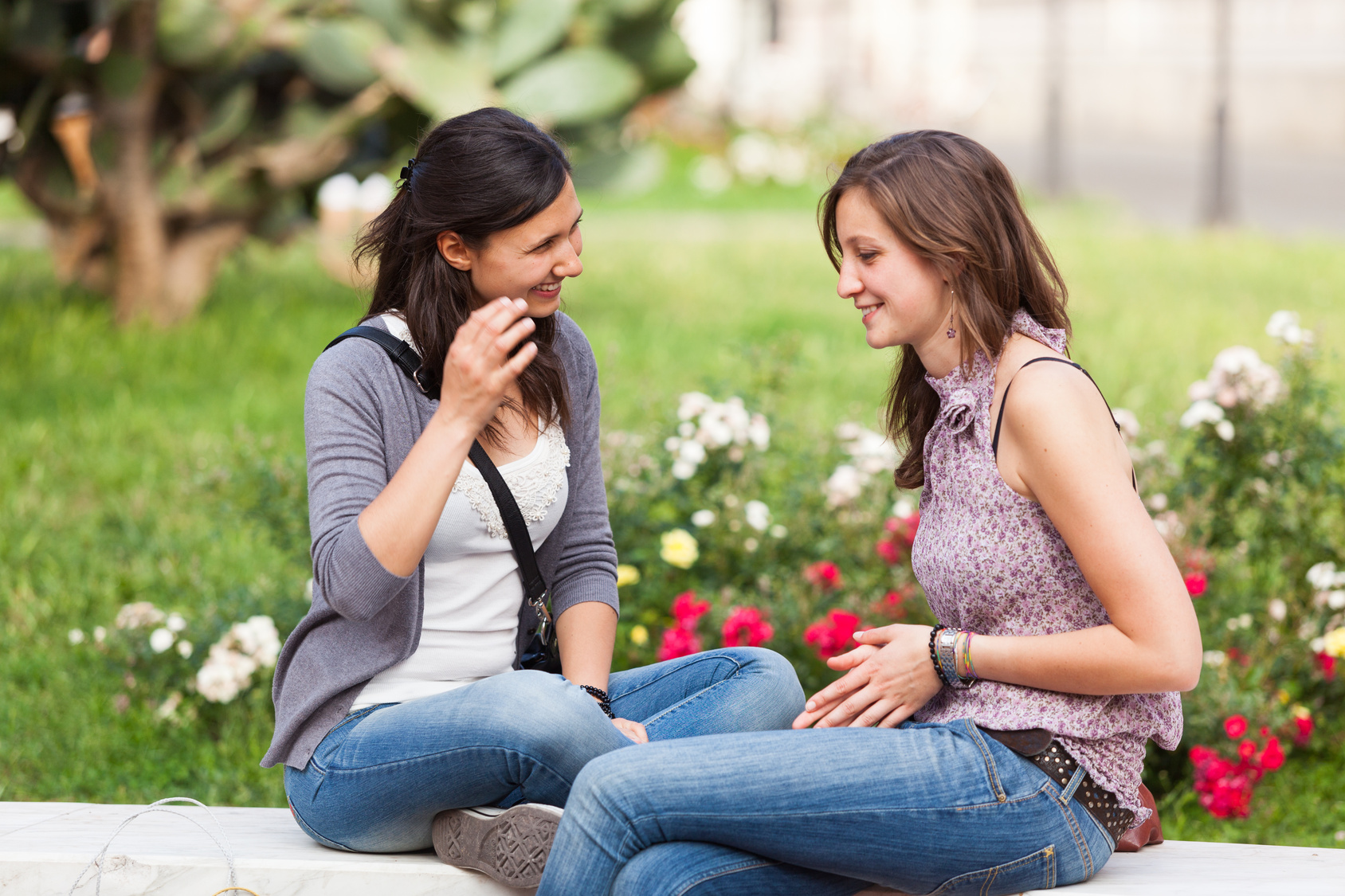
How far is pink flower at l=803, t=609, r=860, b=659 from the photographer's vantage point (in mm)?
3023

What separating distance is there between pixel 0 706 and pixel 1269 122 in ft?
58.1

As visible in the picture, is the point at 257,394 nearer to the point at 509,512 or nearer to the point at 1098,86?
the point at 509,512

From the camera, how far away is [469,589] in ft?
7.51

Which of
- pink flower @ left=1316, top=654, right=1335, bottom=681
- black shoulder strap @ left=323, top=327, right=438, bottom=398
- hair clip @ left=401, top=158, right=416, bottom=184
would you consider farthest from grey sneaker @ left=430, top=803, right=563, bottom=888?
pink flower @ left=1316, top=654, right=1335, bottom=681

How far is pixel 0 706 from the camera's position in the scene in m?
3.45

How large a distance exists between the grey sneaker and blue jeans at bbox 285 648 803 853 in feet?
0.10

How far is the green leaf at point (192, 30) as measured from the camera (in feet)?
19.1

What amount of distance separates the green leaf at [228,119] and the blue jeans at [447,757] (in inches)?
184

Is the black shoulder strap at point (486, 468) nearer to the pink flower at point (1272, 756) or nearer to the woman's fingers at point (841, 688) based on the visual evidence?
the woman's fingers at point (841, 688)

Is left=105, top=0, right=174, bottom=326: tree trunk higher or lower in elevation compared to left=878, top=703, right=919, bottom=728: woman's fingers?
lower

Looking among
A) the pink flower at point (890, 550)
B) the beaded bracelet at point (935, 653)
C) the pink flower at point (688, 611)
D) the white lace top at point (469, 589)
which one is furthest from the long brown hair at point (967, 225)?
the pink flower at point (890, 550)

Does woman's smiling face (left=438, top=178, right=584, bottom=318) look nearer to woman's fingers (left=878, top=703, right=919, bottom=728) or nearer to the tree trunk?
woman's fingers (left=878, top=703, right=919, bottom=728)

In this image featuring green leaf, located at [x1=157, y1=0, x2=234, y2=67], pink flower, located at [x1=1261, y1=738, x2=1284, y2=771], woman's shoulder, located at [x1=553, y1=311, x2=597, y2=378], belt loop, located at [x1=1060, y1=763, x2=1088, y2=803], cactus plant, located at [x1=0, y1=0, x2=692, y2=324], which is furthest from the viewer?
cactus plant, located at [x1=0, y1=0, x2=692, y2=324]

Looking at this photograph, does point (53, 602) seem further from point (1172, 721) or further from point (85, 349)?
point (1172, 721)
